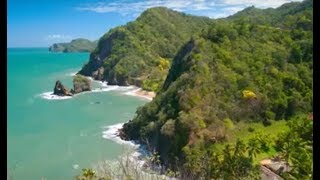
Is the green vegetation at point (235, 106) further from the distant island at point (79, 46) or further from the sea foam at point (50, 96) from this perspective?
the distant island at point (79, 46)

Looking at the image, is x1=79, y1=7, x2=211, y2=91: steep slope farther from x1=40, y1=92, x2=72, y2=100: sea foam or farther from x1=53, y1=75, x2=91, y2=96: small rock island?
x1=40, y1=92, x2=72, y2=100: sea foam

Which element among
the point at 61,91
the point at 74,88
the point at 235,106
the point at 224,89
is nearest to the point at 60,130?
the point at 224,89

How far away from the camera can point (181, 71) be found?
17609 mm

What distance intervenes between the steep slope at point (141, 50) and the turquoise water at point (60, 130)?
351 cm

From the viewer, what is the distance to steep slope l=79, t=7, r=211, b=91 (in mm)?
32031

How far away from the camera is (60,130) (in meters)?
19.6

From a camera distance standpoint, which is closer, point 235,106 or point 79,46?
point 235,106

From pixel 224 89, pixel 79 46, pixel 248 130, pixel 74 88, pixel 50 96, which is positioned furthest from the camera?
pixel 79 46

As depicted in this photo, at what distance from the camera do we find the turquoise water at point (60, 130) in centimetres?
1434

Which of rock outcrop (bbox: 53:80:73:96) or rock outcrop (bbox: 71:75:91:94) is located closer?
rock outcrop (bbox: 53:80:73:96)

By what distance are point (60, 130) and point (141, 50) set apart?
1609cm

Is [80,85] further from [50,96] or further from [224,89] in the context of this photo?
[224,89]

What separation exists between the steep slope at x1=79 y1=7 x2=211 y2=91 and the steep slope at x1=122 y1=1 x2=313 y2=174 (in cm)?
1078

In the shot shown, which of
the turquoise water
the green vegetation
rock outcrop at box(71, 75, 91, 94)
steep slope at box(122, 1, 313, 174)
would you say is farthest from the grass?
rock outcrop at box(71, 75, 91, 94)
